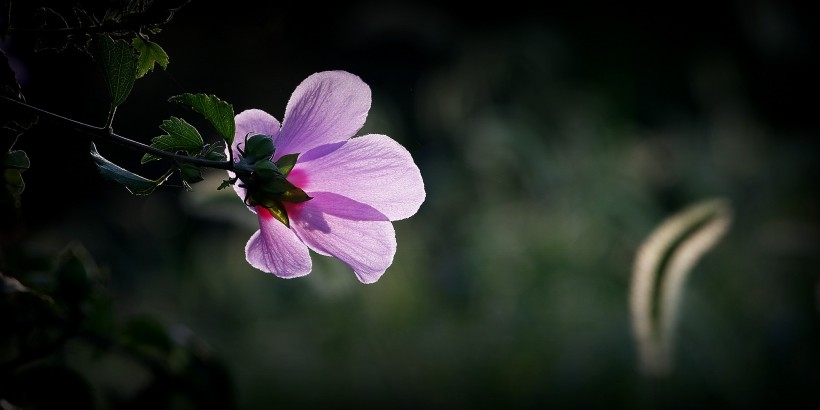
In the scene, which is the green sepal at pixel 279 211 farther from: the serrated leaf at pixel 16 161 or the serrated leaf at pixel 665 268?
the serrated leaf at pixel 665 268

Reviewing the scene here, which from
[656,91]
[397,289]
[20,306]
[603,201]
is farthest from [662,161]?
[20,306]

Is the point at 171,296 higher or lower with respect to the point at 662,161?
lower

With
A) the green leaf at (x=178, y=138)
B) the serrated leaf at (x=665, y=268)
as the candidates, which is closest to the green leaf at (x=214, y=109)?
the green leaf at (x=178, y=138)

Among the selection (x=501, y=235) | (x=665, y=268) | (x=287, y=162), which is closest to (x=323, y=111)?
(x=287, y=162)

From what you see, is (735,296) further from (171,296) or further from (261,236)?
(261,236)

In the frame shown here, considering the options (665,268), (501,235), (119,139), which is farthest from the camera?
(501,235)

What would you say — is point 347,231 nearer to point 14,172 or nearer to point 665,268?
point 14,172
